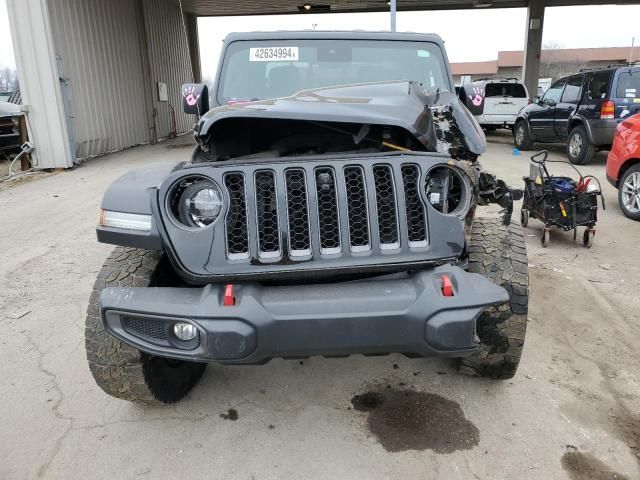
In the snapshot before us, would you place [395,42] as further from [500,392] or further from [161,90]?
[161,90]

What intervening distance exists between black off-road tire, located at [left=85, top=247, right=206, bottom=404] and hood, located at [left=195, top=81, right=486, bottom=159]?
0.67 meters

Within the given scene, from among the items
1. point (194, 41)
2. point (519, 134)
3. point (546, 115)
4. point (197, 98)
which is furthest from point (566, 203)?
point (194, 41)

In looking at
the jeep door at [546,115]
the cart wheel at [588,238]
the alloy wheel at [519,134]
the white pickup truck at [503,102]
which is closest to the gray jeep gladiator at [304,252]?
the cart wheel at [588,238]

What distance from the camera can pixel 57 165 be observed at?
34.3 ft

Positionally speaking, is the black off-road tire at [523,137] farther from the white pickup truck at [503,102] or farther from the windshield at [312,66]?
the windshield at [312,66]

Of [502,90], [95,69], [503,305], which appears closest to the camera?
[503,305]

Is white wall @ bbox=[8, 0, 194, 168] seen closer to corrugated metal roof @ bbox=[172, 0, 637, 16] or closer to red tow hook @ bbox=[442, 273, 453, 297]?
corrugated metal roof @ bbox=[172, 0, 637, 16]

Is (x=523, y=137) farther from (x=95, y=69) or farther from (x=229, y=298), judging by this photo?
(x=229, y=298)

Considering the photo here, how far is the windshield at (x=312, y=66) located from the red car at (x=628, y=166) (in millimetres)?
3656

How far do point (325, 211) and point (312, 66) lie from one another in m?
1.95

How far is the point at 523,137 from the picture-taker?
41.2 feet

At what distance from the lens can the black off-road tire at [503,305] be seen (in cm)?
247

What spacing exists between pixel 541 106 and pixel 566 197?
24.6ft

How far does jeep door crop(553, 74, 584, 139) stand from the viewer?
10.2 metres
